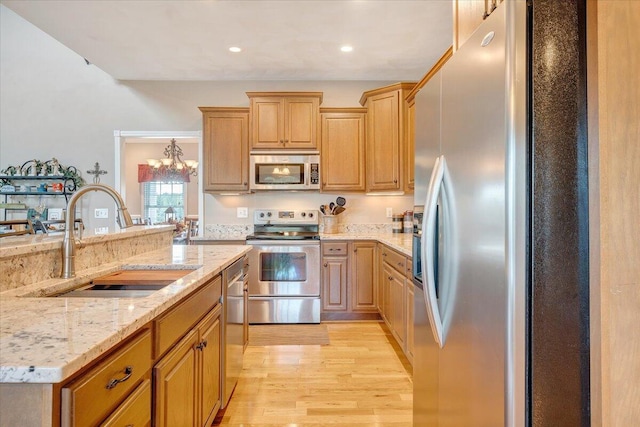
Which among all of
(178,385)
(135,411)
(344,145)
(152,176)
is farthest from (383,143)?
(152,176)

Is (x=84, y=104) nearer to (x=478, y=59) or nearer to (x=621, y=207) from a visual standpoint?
(x=478, y=59)

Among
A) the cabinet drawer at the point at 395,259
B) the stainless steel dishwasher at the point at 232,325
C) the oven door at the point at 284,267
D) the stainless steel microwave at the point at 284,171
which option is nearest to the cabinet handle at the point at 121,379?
the stainless steel dishwasher at the point at 232,325

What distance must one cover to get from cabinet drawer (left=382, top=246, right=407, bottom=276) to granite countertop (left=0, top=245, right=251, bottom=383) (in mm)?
1553

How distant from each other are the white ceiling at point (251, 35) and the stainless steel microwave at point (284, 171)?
98 cm

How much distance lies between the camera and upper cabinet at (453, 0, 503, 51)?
1.20 m

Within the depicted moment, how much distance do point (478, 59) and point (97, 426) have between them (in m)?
1.40

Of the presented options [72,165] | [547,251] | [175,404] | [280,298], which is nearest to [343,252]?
[280,298]

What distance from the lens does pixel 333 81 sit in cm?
418

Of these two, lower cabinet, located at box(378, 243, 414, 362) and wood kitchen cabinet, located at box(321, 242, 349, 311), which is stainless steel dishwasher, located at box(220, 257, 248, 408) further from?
wood kitchen cabinet, located at box(321, 242, 349, 311)

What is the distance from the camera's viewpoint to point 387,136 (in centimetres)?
369

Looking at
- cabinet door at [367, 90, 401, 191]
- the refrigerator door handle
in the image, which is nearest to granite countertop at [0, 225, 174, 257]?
the refrigerator door handle

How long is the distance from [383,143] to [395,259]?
1.41 meters

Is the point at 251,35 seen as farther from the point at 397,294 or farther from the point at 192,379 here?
the point at 192,379

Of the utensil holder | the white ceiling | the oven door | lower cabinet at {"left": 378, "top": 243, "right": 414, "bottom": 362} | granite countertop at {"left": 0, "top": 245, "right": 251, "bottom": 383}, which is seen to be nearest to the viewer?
granite countertop at {"left": 0, "top": 245, "right": 251, "bottom": 383}
